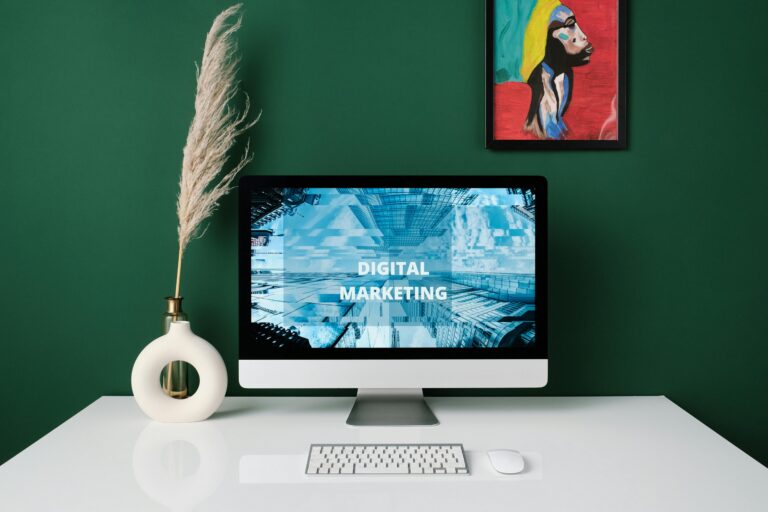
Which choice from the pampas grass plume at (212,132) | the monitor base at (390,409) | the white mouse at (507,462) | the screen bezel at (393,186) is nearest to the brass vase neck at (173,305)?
the pampas grass plume at (212,132)

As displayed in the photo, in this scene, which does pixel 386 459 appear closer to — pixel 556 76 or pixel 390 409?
pixel 390 409

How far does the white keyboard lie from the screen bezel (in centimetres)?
28

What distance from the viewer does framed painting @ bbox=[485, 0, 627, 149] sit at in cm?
167

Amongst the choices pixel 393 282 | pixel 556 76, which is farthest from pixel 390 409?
pixel 556 76

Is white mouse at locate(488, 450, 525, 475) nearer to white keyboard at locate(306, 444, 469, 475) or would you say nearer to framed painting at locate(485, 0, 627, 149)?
white keyboard at locate(306, 444, 469, 475)

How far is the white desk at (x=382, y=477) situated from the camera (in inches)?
40.8

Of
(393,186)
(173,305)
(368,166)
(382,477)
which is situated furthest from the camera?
(368,166)

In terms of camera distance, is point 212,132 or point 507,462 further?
point 212,132

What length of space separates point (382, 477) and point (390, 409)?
373mm

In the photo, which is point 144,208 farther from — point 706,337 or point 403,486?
point 706,337

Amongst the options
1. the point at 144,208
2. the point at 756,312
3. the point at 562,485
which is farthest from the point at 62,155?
the point at 756,312

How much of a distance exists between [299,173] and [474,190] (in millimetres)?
502

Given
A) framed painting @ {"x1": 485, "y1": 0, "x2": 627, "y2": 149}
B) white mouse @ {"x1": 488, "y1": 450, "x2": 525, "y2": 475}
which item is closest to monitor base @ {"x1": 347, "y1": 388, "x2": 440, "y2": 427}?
white mouse @ {"x1": 488, "y1": 450, "x2": 525, "y2": 475}

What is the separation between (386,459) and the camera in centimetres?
116
